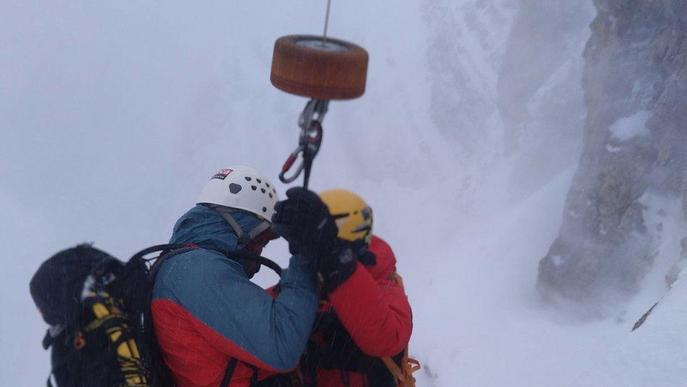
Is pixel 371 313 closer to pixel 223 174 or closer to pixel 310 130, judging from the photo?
pixel 310 130

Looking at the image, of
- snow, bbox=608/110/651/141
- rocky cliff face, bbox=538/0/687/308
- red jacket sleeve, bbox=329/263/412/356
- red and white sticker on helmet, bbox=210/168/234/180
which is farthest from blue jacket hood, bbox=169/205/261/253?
snow, bbox=608/110/651/141

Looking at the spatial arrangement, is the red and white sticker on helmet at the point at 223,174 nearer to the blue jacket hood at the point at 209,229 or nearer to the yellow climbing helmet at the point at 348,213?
the blue jacket hood at the point at 209,229

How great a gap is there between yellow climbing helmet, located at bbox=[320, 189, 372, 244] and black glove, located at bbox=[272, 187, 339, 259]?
0.08 m

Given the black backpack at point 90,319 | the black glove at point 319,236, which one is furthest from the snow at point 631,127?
the black backpack at point 90,319

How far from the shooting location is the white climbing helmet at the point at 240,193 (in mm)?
3320

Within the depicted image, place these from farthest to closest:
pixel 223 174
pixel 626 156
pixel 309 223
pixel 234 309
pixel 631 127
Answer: pixel 631 127 < pixel 626 156 < pixel 223 174 < pixel 234 309 < pixel 309 223

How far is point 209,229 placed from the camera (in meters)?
3.08

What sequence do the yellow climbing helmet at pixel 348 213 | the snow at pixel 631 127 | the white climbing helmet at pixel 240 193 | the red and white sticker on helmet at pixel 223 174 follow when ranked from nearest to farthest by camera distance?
the yellow climbing helmet at pixel 348 213 → the white climbing helmet at pixel 240 193 → the red and white sticker on helmet at pixel 223 174 → the snow at pixel 631 127

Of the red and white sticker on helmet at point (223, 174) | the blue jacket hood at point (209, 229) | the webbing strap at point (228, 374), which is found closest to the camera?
the webbing strap at point (228, 374)

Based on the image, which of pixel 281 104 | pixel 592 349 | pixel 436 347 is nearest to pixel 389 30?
pixel 281 104

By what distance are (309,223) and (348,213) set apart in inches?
8.1

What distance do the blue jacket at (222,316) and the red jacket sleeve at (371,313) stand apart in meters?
0.21

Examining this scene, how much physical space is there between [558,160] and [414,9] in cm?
1508

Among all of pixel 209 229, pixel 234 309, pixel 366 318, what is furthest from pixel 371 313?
pixel 209 229
